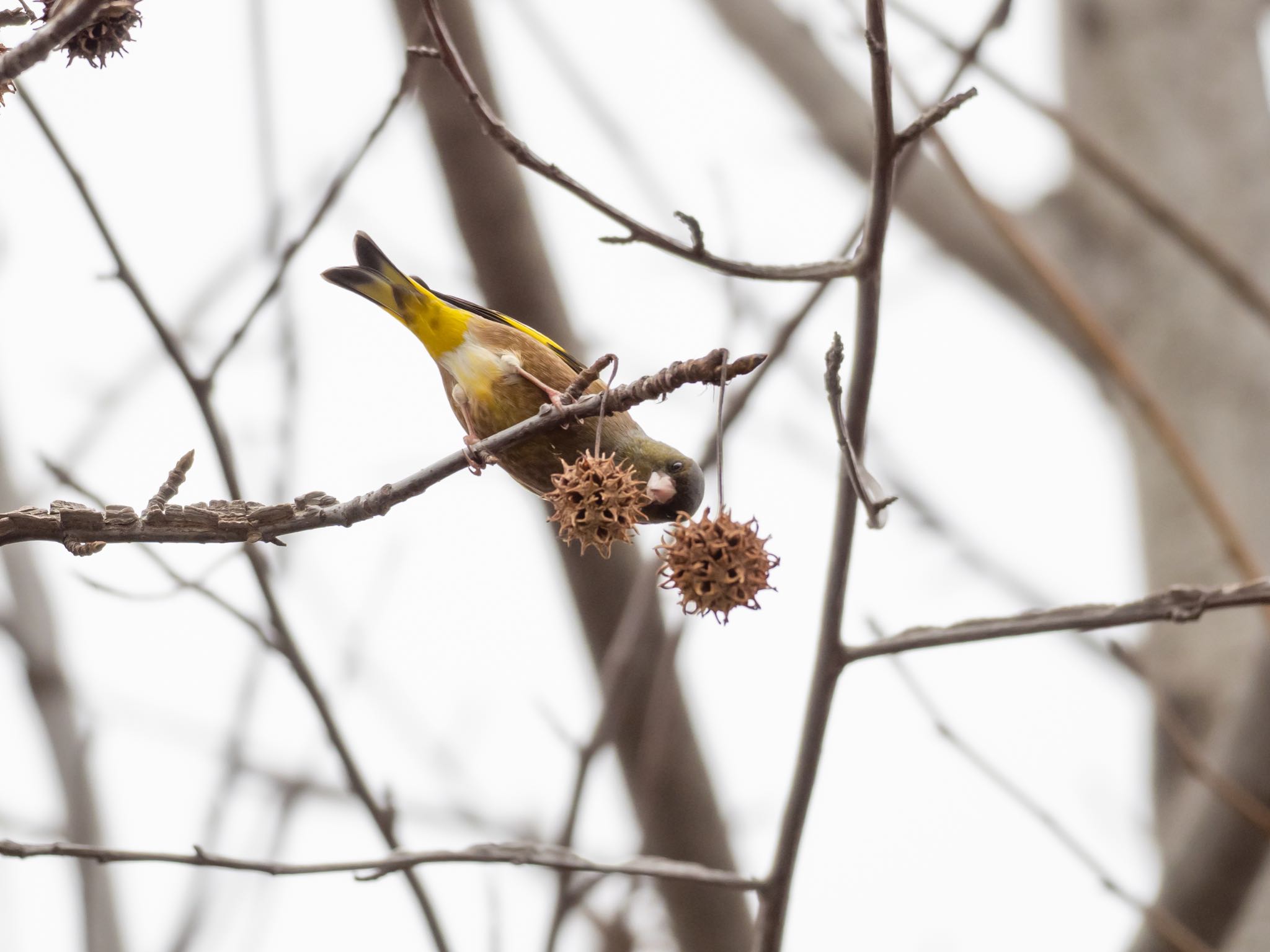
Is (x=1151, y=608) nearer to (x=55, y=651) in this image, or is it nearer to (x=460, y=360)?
(x=460, y=360)

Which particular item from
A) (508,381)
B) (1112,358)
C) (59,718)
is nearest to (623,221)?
(508,381)

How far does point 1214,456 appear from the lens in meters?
4.88

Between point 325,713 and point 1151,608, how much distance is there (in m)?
1.66

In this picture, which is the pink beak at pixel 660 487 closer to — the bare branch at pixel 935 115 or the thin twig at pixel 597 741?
the thin twig at pixel 597 741

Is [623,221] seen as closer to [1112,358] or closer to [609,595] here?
[1112,358]

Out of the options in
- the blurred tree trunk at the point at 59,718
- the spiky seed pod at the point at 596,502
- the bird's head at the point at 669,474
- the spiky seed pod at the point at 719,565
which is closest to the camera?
the spiky seed pod at the point at 719,565

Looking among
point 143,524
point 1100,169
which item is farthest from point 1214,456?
point 143,524

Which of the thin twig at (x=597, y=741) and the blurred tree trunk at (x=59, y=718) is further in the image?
the blurred tree trunk at (x=59, y=718)

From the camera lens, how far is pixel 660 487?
2578 millimetres

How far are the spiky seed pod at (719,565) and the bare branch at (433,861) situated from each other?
42 cm

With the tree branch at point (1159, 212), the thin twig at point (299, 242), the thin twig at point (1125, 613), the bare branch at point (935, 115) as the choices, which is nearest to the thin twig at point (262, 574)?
the thin twig at point (299, 242)

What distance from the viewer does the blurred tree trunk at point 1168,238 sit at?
187 inches

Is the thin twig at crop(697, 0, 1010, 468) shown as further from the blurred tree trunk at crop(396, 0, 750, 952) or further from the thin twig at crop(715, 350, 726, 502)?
the blurred tree trunk at crop(396, 0, 750, 952)

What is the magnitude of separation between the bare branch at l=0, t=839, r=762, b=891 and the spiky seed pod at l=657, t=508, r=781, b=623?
1.38 feet
